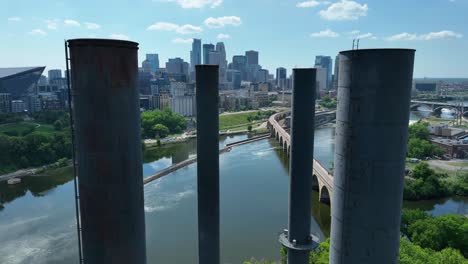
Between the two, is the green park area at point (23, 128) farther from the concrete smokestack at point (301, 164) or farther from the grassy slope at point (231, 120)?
the concrete smokestack at point (301, 164)

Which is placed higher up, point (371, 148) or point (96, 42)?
point (96, 42)

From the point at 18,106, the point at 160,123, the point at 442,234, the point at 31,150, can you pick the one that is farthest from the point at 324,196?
Answer: the point at 18,106

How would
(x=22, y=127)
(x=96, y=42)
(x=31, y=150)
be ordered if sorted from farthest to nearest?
(x=22, y=127) → (x=31, y=150) → (x=96, y=42)

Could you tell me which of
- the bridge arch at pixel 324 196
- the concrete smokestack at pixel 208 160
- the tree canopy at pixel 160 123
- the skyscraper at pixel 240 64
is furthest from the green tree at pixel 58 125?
the skyscraper at pixel 240 64

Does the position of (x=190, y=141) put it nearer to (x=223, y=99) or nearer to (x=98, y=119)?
(x=223, y=99)

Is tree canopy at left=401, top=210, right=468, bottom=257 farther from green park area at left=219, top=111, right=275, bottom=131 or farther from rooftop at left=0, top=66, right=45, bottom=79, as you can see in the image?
rooftop at left=0, top=66, right=45, bottom=79

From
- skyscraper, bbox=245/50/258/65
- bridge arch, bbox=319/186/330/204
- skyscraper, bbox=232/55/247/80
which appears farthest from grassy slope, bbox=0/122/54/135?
skyscraper, bbox=245/50/258/65

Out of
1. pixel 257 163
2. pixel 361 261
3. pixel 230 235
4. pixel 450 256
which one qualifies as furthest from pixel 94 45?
pixel 257 163

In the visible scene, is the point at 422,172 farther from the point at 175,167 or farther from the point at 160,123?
the point at 160,123
